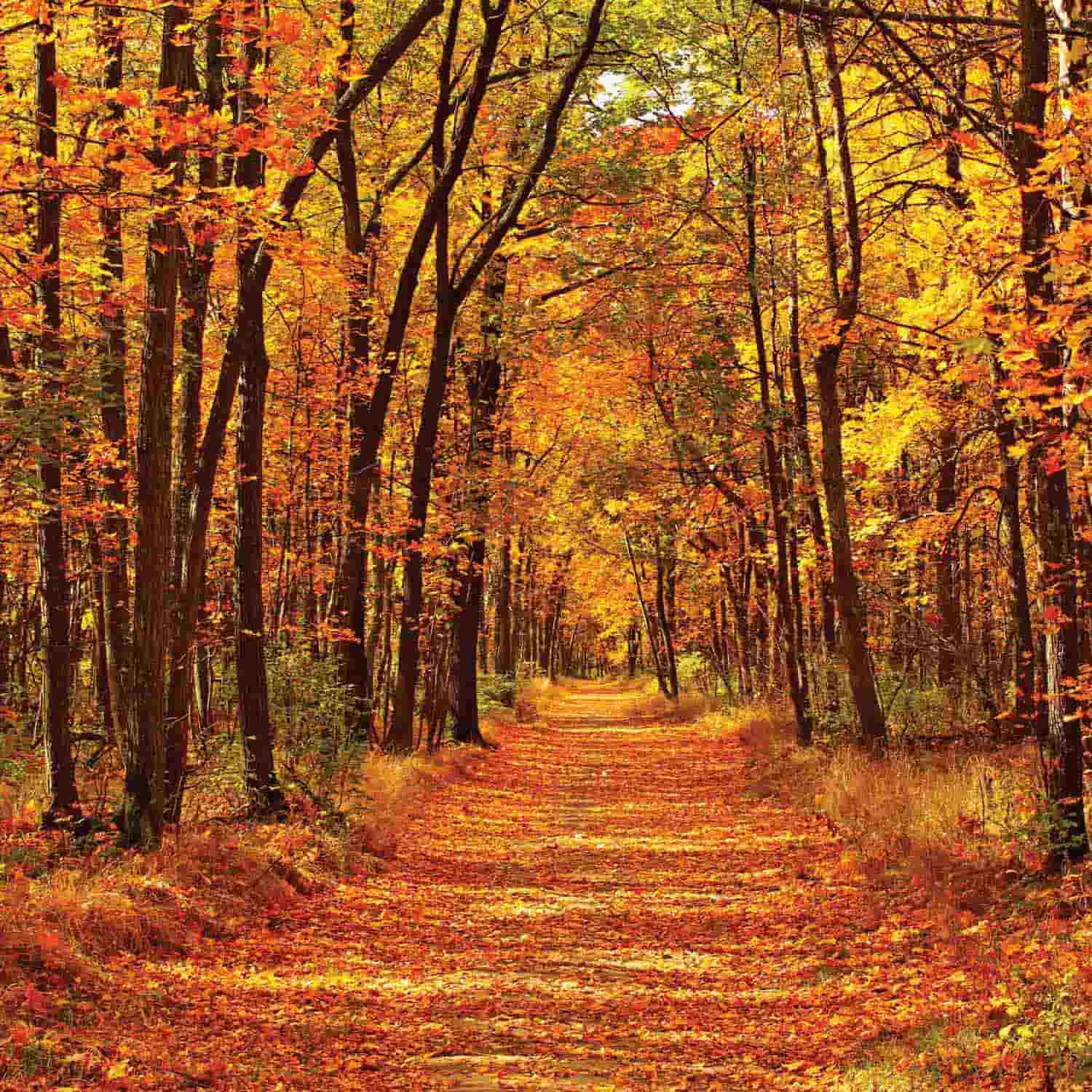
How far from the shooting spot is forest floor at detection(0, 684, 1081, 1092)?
15.9 ft

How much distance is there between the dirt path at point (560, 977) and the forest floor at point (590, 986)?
0.02 m

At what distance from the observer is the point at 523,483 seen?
54.5 feet

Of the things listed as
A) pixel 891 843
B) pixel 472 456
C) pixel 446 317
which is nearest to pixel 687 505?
pixel 472 456

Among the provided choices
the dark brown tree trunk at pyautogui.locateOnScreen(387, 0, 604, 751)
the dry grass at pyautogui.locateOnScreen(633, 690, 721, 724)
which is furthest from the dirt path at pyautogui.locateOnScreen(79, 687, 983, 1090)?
the dry grass at pyautogui.locateOnScreen(633, 690, 721, 724)

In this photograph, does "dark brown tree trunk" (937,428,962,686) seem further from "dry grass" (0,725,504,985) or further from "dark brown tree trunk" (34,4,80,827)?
"dark brown tree trunk" (34,4,80,827)

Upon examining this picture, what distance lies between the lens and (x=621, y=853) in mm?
10375

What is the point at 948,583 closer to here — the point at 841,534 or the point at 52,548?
the point at 841,534

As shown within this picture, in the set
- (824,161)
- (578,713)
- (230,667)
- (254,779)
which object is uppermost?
(824,161)

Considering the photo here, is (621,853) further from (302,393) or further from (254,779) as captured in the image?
(302,393)

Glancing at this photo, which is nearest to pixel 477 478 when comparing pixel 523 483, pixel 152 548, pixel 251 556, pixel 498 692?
pixel 523 483

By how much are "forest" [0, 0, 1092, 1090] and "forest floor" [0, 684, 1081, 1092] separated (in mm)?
48

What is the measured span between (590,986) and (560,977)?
0.28 metres

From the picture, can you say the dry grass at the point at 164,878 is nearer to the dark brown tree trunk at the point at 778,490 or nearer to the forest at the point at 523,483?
the forest at the point at 523,483

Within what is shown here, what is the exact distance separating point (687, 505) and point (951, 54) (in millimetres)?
10334
